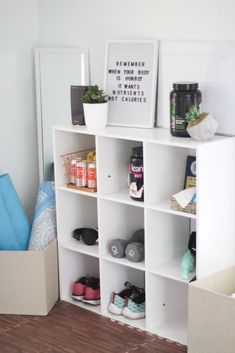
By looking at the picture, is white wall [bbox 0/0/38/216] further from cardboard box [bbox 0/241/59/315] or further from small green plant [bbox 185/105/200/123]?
small green plant [bbox 185/105/200/123]

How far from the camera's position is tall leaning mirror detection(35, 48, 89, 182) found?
375 cm

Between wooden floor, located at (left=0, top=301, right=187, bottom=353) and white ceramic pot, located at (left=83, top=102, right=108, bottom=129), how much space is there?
938 millimetres

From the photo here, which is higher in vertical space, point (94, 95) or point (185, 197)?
point (94, 95)

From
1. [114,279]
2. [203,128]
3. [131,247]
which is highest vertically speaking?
[203,128]

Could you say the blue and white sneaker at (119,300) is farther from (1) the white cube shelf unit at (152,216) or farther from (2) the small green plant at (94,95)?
(2) the small green plant at (94,95)

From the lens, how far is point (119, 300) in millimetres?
3510

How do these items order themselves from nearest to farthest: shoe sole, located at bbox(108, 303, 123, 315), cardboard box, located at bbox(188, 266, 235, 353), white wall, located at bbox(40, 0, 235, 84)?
cardboard box, located at bbox(188, 266, 235, 353) < white wall, located at bbox(40, 0, 235, 84) < shoe sole, located at bbox(108, 303, 123, 315)

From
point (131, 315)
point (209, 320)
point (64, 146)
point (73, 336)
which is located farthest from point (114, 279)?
point (209, 320)

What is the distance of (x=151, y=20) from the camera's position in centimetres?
337

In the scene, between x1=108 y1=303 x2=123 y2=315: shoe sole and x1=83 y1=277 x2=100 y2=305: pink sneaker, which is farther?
x1=83 y1=277 x2=100 y2=305: pink sneaker

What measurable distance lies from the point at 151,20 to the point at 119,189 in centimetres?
82

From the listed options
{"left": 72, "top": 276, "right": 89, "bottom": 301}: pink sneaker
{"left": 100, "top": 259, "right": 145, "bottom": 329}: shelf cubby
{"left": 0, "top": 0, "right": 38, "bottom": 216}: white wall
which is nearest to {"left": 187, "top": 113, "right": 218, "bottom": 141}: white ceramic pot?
{"left": 100, "top": 259, "right": 145, "bottom": 329}: shelf cubby

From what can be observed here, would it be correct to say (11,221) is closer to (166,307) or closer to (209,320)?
(166,307)

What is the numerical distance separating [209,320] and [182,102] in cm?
94
